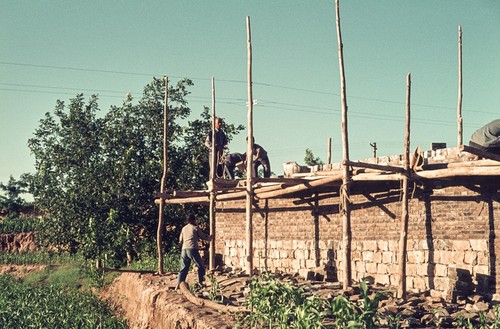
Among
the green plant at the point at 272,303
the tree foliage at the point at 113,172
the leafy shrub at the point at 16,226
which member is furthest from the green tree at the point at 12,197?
the green plant at the point at 272,303

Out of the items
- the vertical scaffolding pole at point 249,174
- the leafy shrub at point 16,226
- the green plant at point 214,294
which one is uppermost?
the vertical scaffolding pole at point 249,174

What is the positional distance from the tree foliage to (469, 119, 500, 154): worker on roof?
12.3m

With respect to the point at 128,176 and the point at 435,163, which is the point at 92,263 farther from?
the point at 435,163

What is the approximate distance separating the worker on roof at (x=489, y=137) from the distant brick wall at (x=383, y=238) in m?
0.76

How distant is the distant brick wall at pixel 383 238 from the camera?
10.5 meters

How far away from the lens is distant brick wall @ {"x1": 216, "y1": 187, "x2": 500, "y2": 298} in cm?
1049

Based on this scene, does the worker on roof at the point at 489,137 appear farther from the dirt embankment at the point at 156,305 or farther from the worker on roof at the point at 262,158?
the worker on roof at the point at 262,158

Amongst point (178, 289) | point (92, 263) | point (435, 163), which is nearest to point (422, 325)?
point (435, 163)

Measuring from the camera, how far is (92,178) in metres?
21.5

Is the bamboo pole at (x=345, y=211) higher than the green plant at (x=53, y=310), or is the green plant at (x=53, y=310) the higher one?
the bamboo pole at (x=345, y=211)

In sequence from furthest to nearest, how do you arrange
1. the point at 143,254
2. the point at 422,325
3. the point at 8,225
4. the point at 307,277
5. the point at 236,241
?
the point at 8,225
the point at 143,254
the point at 236,241
the point at 307,277
the point at 422,325

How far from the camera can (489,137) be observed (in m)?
10.3

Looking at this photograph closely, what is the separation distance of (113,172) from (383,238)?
11.6 meters

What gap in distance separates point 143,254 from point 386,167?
12942 mm
